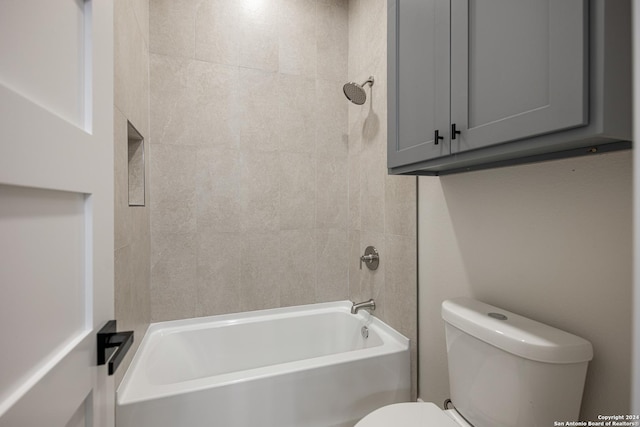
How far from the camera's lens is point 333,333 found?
6.62 ft

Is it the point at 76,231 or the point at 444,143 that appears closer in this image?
the point at 76,231

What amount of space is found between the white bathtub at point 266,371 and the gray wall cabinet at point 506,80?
100 centimetres

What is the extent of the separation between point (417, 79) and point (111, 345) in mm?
1184

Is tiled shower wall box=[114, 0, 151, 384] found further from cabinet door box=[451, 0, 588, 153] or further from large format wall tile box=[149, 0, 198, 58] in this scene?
cabinet door box=[451, 0, 588, 153]

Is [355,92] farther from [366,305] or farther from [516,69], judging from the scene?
[366,305]

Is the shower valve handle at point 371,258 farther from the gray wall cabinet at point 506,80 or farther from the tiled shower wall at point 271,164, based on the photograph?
the gray wall cabinet at point 506,80

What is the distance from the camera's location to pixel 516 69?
695 millimetres

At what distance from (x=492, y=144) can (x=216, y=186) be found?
1.56m

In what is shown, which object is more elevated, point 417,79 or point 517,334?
point 417,79

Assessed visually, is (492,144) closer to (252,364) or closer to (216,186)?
(216,186)

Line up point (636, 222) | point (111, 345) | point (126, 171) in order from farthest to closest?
point (126, 171), point (111, 345), point (636, 222)

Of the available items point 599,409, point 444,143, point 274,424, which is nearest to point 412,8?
point 444,143

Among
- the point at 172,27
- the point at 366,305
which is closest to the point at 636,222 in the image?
the point at 366,305

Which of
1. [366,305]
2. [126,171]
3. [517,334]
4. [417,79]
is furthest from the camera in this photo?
[366,305]
